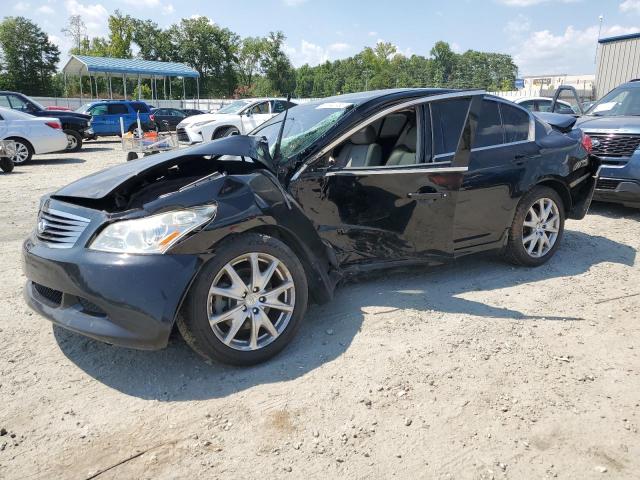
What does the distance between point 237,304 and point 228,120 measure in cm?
1429

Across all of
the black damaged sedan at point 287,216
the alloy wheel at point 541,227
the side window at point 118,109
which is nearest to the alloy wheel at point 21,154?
the side window at point 118,109

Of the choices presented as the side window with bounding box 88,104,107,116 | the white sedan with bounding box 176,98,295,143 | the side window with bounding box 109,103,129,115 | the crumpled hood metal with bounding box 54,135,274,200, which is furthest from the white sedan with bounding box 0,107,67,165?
the crumpled hood metal with bounding box 54,135,274,200

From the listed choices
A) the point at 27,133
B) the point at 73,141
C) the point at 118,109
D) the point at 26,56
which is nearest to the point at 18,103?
the point at 73,141

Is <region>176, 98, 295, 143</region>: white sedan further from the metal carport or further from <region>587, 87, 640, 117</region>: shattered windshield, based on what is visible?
the metal carport

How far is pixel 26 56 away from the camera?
50.4 metres

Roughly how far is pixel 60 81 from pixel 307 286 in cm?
6249

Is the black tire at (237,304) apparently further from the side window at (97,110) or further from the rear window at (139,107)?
the rear window at (139,107)

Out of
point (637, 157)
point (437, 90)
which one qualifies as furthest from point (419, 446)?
point (637, 157)

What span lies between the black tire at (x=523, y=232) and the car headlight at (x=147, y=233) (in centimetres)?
297

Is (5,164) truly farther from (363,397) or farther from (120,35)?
(120,35)

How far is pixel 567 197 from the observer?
501cm

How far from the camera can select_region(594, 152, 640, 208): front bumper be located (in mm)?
6617

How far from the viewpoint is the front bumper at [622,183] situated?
21.7ft

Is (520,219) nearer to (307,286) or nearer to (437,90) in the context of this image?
(437,90)
